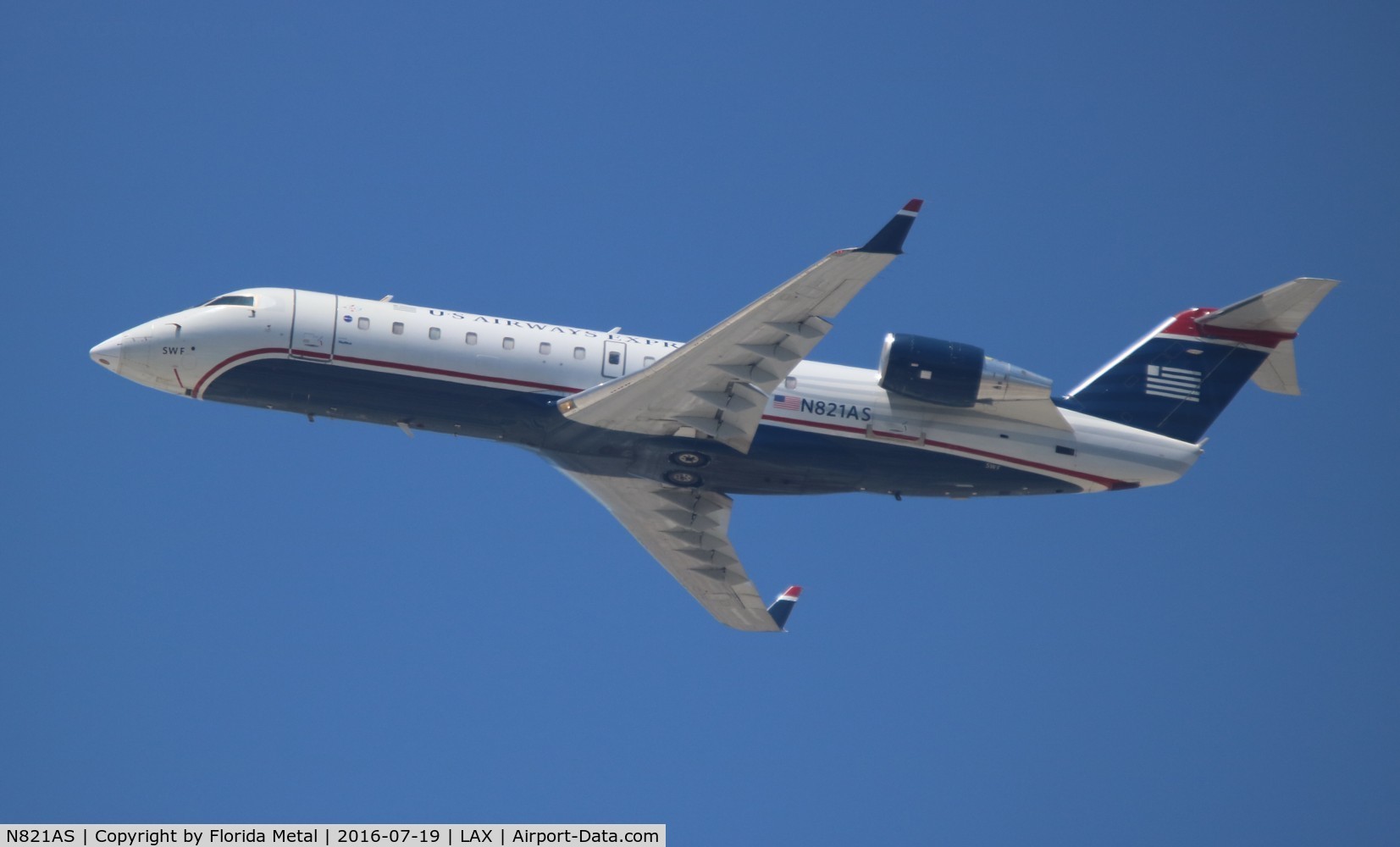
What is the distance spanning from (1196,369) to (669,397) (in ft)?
37.8

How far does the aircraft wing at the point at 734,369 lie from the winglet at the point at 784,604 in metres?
5.96

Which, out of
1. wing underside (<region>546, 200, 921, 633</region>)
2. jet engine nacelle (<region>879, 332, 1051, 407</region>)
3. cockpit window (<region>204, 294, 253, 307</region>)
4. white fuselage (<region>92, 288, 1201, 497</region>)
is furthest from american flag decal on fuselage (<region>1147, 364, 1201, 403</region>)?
cockpit window (<region>204, 294, 253, 307</region>)

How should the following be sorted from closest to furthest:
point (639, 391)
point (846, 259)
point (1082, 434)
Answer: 1. point (846, 259)
2. point (639, 391)
3. point (1082, 434)

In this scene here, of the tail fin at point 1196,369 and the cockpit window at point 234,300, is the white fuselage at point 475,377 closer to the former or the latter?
the cockpit window at point 234,300

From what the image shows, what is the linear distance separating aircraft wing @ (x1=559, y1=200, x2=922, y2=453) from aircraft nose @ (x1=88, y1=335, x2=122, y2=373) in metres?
8.89

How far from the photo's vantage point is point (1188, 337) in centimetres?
3619

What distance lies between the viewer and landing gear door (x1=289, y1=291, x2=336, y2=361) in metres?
33.2

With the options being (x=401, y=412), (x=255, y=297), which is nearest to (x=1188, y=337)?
(x=401, y=412)

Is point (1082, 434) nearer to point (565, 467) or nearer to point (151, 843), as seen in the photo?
point (565, 467)

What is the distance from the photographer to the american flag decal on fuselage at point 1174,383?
35.8 m

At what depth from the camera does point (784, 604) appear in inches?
1508

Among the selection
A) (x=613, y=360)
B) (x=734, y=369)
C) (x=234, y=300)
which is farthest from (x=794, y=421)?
(x=234, y=300)

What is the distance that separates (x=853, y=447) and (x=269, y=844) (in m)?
13.1

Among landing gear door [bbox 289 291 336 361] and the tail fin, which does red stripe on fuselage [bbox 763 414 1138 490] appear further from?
landing gear door [bbox 289 291 336 361]
